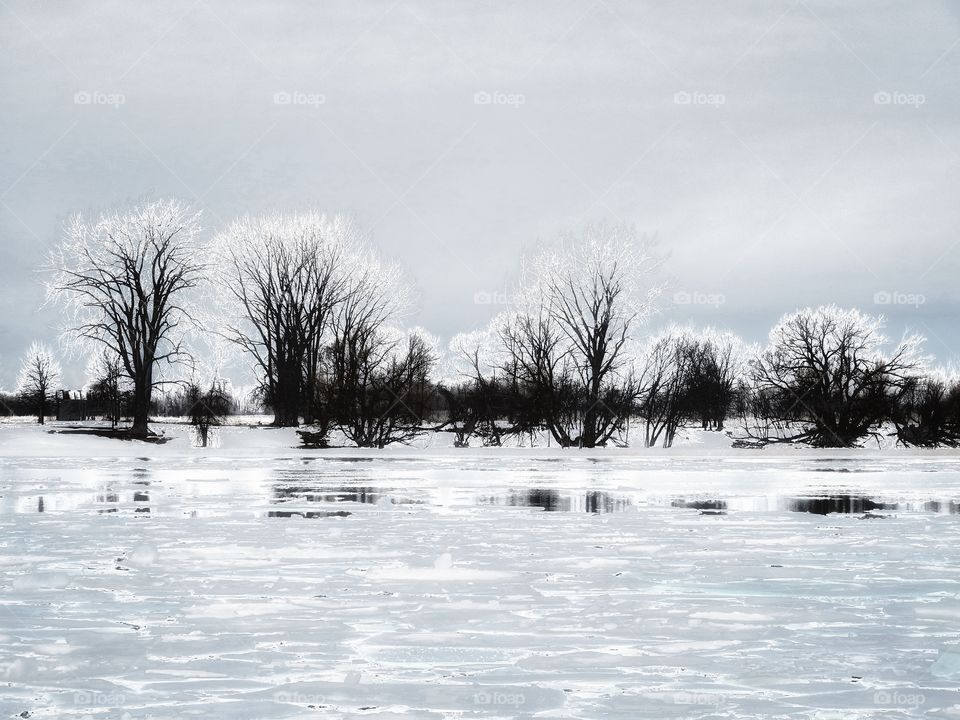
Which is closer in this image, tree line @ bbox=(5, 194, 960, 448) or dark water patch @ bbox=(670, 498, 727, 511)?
dark water patch @ bbox=(670, 498, 727, 511)

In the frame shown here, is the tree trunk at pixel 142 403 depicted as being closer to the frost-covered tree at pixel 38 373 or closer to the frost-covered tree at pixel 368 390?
the frost-covered tree at pixel 368 390

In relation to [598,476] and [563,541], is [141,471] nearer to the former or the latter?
[598,476]

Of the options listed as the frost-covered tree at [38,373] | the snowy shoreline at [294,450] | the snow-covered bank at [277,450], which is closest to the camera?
the snowy shoreline at [294,450]

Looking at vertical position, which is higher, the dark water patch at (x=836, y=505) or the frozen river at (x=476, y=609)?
the dark water patch at (x=836, y=505)

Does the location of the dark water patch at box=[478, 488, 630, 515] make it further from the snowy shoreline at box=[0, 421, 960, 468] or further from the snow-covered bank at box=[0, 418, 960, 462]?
the snow-covered bank at box=[0, 418, 960, 462]

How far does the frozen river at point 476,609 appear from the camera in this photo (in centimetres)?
464

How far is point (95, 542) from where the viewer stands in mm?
9844

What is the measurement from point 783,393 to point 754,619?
41.1 meters

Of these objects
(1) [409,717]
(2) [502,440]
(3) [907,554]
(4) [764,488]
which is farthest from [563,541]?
(2) [502,440]

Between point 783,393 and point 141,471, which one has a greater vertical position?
point 783,393

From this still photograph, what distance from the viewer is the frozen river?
464cm

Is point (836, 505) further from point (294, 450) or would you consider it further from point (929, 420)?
point (929, 420)

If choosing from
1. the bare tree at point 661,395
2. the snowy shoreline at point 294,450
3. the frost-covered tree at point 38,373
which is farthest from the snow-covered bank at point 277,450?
the frost-covered tree at point 38,373

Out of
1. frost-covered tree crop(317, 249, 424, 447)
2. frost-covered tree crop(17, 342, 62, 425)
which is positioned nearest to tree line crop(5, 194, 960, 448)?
frost-covered tree crop(317, 249, 424, 447)
